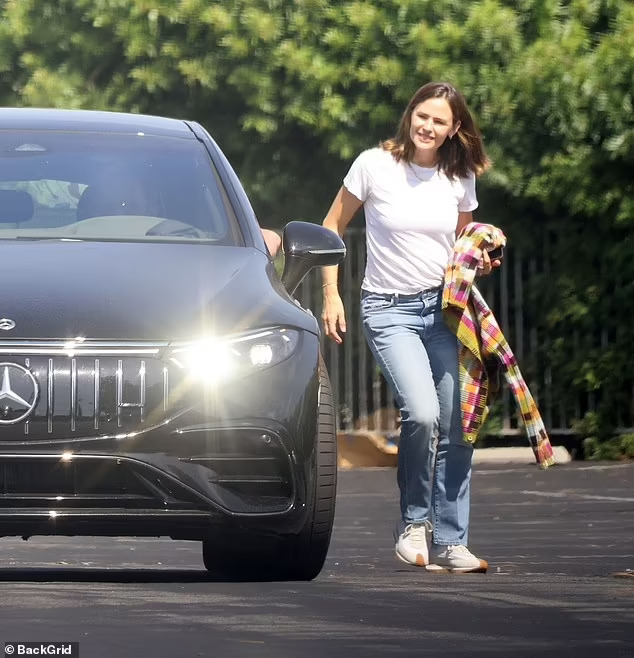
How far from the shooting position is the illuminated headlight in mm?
6664

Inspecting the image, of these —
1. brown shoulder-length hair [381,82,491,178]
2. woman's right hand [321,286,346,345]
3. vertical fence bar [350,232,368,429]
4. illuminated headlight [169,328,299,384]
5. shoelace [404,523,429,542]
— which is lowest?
vertical fence bar [350,232,368,429]

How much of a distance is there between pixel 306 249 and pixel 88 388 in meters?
1.25

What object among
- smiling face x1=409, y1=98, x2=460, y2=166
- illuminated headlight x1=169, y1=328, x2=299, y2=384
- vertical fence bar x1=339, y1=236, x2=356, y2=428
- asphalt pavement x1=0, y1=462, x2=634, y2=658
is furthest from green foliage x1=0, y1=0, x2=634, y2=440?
illuminated headlight x1=169, y1=328, x2=299, y2=384

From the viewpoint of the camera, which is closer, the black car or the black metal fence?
the black car

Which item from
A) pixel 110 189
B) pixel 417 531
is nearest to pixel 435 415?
pixel 417 531

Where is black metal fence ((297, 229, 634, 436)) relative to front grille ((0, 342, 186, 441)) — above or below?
below

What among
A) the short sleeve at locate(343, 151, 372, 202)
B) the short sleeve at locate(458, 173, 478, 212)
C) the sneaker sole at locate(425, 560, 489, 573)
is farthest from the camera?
the short sleeve at locate(458, 173, 478, 212)

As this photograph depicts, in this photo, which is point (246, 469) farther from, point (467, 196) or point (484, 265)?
point (467, 196)

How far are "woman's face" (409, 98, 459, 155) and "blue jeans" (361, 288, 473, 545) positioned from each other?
55cm

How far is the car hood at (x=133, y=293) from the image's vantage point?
6629mm

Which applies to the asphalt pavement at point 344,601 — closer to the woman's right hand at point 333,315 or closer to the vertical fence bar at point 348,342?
the woman's right hand at point 333,315

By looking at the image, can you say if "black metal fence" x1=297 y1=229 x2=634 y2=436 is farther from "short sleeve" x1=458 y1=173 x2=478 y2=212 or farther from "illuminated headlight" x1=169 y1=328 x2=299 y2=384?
"illuminated headlight" x1=169 y1=328 x2=299 y2=384

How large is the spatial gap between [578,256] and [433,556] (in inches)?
317

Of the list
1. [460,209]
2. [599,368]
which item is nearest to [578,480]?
[599,368]
